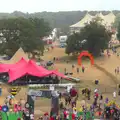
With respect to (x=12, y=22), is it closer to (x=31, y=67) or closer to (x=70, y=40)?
(x=70, y=40)

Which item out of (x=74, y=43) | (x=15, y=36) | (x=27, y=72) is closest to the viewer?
(x=27, y=72)

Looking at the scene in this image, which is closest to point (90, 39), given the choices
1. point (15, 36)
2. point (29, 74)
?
point (15, 36)

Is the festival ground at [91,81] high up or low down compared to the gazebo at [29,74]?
down

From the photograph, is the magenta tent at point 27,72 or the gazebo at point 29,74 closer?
the magenta tent at point 27,72

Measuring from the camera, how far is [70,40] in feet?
200

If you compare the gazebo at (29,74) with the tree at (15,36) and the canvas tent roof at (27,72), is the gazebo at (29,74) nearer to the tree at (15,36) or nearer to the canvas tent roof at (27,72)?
the canvas tent roof at (27,72)

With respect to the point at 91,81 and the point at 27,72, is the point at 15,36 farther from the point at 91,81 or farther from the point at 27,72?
the point at 27,72

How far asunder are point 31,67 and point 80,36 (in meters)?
25.6

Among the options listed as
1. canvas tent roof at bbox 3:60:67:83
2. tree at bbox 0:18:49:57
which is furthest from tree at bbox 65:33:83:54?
canvas tent roof at bbox 3:60:67:83

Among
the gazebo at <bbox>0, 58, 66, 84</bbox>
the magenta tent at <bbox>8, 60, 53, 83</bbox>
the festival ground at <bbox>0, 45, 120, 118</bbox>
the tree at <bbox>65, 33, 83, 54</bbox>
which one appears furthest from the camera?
the tree at <bbox>65, 33, 83, 54</bbox>

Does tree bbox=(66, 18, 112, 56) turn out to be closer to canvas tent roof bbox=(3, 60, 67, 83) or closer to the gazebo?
canvas tent roof bbox=(3, 60, 67, 83)

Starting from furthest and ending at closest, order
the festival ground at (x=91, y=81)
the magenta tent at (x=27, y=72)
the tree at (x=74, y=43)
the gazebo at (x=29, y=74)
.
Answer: the tree at (x=74, y=43) → the gazebo at (x=29, y=74) → the magenta tent at (x=27, y=72) → the festival ground at (x=91, y=81)

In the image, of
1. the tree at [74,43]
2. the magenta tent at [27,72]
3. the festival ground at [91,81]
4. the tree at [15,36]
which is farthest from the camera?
the tree at [74,43]

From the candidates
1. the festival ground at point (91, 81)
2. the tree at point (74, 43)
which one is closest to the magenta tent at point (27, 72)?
the festival ground at point (91, 81)
